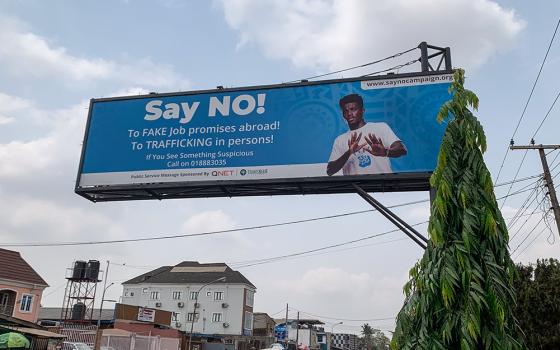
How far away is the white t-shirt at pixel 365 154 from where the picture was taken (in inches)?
479

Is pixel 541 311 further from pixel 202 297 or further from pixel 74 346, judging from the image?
pixel 202 297

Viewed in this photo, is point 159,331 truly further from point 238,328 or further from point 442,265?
point 442,265

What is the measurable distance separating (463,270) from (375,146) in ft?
23.2

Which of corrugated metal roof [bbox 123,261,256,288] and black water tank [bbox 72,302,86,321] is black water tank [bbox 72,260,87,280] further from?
corrugated metal roof [bbox 123,261,256,288]

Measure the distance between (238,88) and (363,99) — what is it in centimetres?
350

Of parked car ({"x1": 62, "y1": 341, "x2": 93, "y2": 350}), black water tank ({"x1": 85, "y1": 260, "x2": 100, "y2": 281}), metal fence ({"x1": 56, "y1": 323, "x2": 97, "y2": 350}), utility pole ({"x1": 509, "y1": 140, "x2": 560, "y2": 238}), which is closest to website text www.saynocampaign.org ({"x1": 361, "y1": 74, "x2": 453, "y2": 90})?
utility pole ({"x1": 509, "y1": 140, "x2": 560, "y2": 238})

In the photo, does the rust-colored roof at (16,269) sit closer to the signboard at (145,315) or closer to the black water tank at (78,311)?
the black water tank at (78,311)

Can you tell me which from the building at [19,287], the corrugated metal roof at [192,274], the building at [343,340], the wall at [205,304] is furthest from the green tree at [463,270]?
the building at [343,340]

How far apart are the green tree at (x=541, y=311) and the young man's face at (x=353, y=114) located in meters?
9.91

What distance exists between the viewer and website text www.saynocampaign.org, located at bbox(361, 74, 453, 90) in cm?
1229

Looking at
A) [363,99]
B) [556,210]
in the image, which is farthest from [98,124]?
[556,210]

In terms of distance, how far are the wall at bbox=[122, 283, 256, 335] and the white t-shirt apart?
5971cm

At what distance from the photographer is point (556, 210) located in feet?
59.6

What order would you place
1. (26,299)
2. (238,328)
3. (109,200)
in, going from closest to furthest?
(109,200), (26,299), (238,328)
